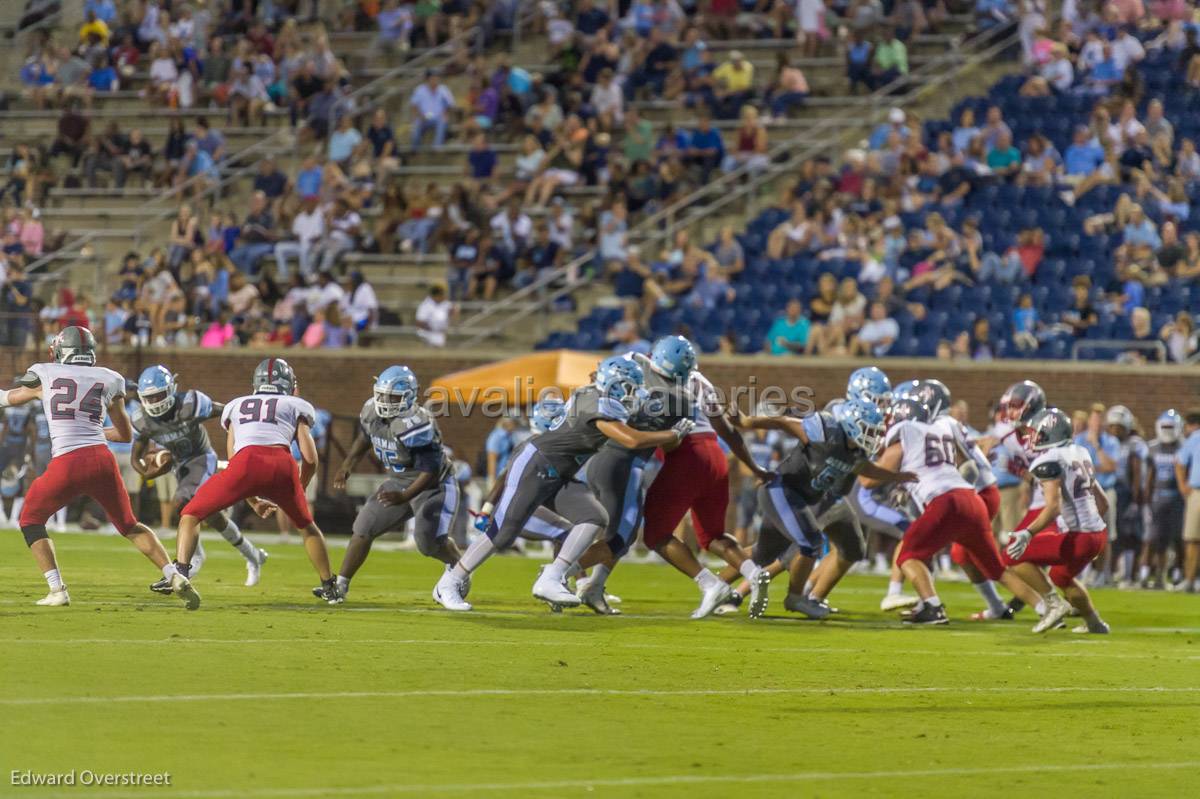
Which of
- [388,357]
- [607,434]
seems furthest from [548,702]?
[388,357]

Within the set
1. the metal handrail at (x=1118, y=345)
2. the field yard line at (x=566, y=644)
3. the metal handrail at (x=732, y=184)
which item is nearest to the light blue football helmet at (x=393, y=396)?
the field yard line at (x=566, y=644)

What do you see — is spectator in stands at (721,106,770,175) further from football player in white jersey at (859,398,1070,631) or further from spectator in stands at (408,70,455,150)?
football player in white jersey at (859,398,1070,631)

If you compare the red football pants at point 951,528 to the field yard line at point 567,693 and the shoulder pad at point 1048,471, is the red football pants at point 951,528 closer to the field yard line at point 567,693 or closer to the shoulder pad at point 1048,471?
the shoulder pad at point 1048,471

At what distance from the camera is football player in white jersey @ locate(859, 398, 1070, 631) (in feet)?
44.1

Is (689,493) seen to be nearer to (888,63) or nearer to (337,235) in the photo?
(337,235)

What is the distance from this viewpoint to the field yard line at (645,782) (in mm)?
6340

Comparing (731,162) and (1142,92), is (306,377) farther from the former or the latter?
(1142,92)

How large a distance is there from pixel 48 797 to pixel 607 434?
6.87 metres

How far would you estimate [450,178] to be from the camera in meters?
27.9

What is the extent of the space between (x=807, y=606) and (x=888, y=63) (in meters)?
14.5

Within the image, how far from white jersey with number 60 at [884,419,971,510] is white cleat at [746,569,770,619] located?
129 cm

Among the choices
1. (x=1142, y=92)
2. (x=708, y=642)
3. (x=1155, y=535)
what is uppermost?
(x=1142, y=92)

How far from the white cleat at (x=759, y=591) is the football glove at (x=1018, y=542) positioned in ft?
5.45

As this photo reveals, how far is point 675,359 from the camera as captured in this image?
43.7ft
